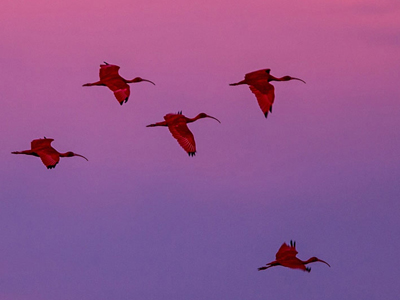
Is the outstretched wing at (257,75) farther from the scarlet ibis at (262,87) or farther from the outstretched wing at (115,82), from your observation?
the outstretched wing at (115,82)

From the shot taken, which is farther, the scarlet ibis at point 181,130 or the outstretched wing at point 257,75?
the outstretched wing at point 257,75

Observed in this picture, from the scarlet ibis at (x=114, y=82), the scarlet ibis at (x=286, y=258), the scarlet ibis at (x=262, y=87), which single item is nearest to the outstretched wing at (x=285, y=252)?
the scarlet ibis at (x=286, y=258)

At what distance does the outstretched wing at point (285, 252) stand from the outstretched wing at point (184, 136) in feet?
23.6

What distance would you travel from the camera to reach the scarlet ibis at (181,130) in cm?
7375

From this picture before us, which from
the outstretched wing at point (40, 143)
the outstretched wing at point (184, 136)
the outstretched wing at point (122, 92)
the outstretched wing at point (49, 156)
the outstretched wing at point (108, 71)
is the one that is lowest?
the outstretched wing at point (49, 156)

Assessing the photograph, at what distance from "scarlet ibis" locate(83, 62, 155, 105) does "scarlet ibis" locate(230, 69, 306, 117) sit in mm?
6149

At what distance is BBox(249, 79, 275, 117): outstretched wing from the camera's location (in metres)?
72.9

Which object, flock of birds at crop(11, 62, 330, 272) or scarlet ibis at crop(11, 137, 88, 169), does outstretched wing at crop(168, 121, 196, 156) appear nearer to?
flock of birds at crop(11, 62, 330, 272)

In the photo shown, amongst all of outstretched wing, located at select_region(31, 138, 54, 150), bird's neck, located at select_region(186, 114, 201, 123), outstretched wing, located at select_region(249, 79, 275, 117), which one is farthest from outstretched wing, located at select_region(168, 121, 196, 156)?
outstretched wing, located at select_region(31, 138, 54, 150)

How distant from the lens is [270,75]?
76875 millimetres

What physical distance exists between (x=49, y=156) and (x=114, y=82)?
225 inches

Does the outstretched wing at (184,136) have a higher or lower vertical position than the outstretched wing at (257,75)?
lower

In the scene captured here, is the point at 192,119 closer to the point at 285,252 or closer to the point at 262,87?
the point at 262,87

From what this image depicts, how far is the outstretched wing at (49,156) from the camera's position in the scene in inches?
2891
